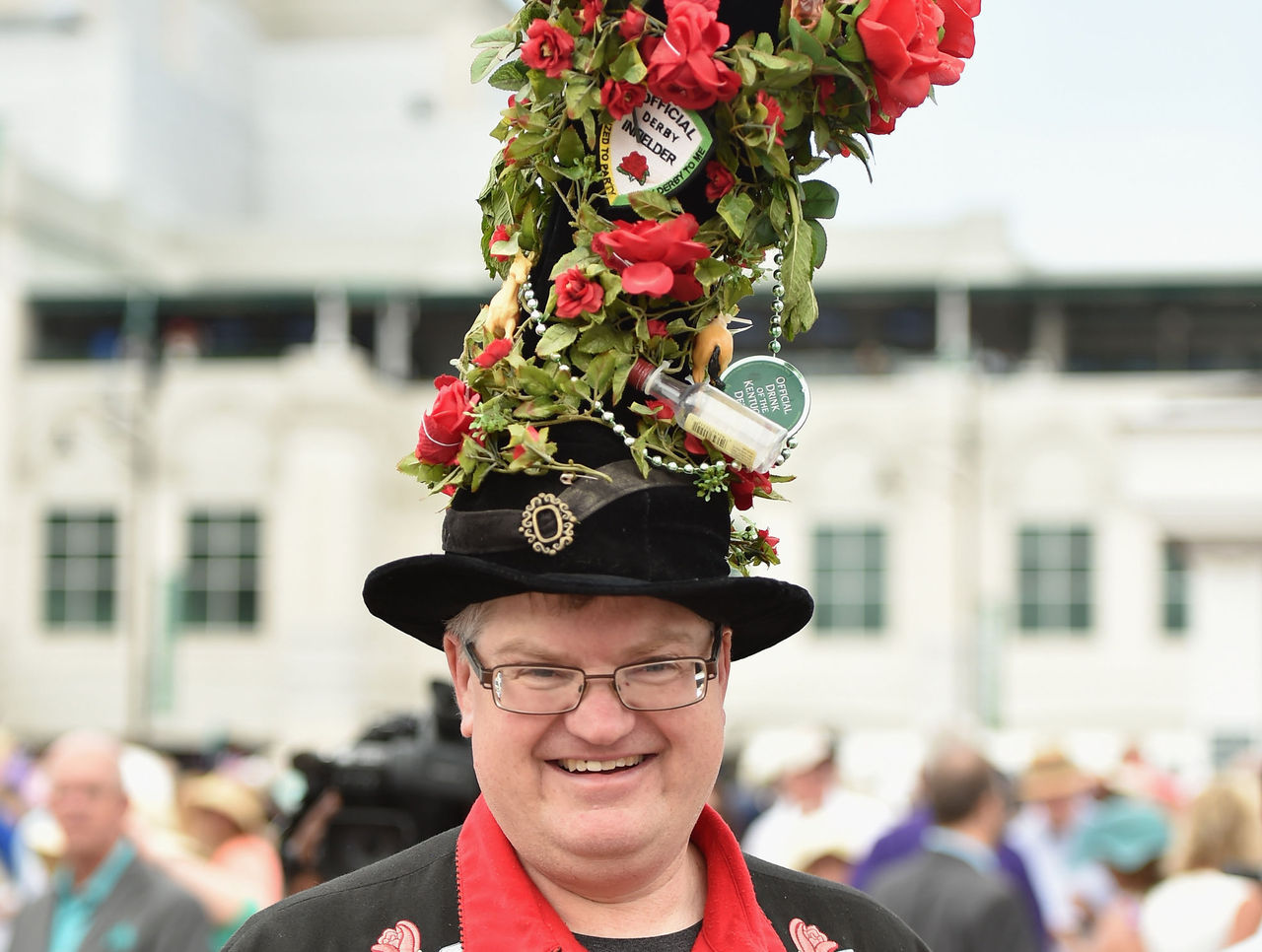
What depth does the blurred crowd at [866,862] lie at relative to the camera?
15.2ft

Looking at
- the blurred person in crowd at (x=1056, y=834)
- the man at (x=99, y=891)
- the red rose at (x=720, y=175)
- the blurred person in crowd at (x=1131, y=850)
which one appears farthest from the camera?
the blurred person in crowd at (x=1056, y=834)

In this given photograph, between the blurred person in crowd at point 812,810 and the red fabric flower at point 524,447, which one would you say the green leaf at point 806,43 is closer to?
the red fabric flower at point 524,447

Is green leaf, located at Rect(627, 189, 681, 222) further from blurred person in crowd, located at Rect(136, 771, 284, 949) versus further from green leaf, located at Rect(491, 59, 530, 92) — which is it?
blurred person in crowd, located at Rect(136, 771, 284, 949)

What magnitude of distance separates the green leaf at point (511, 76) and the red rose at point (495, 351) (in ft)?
1.23

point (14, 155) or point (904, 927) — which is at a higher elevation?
point (14, 155)

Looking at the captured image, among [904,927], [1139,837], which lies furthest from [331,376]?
[904,927]

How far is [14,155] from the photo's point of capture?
24.6 metres

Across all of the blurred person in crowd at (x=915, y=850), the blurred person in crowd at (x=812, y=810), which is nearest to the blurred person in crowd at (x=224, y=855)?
the blurred person in crowd at (x=812, y=810)

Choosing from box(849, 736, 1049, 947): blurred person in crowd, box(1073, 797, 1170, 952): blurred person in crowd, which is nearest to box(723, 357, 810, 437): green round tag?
box(849, 736, 1049, 947): blurred person in crowd

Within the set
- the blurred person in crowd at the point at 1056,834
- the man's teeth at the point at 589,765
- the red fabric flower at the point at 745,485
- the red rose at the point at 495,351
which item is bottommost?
the blurred person in crowd at the point at 1056,834

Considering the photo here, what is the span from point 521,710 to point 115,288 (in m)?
25.8

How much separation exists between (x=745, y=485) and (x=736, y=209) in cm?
39

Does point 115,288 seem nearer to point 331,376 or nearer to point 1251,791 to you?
point 331,376

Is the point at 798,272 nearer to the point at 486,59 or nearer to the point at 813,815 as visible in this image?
the point at 486,59
